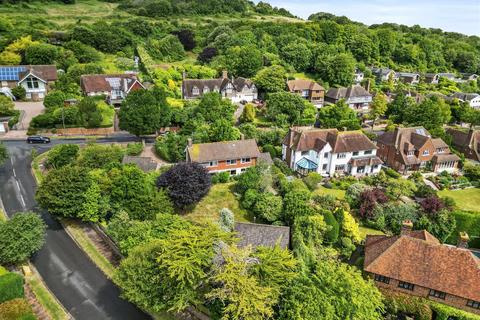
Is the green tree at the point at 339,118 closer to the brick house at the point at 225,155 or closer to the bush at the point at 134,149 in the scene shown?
the brick house at the point at 225,155

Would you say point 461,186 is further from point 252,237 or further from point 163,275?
point 163,275

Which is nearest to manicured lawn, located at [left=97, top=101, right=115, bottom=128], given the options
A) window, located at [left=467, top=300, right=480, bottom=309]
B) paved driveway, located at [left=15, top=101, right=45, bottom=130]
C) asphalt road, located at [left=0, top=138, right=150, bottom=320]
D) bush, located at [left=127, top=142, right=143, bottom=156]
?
paved driveway, located at [left=15, top=101, right=45, bottom=130]

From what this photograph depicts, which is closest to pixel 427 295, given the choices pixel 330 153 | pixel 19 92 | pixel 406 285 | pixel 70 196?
pixel 406 285

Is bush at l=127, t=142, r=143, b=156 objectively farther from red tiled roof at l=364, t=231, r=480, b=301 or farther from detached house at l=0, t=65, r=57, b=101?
red tiled roof at l=364, t=231, r=480, b=301

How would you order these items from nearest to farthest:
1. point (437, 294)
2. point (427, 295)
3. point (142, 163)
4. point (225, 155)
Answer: point (437, 294) < point (427, 295) < point (142, 163) < point (225, 155)

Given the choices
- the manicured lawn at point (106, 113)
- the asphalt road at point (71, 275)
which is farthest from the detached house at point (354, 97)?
the asphalt road at point (71, 275)

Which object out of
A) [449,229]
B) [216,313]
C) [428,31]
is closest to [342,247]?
[449,229]

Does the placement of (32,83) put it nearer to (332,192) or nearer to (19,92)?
(19,92)
